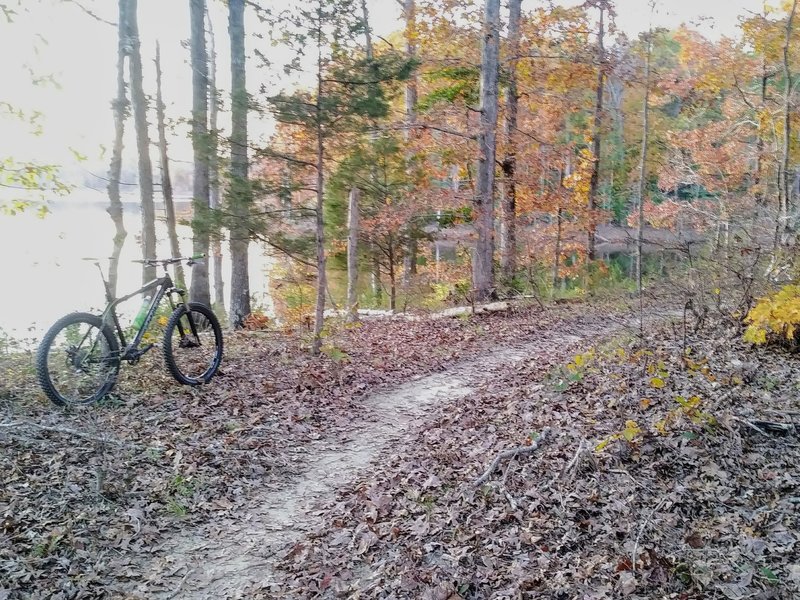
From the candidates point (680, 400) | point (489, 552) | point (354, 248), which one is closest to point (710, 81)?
point (354, 248)

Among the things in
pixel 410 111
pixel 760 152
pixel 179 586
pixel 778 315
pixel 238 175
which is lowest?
pixel 179 586

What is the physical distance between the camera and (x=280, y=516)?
462 cm

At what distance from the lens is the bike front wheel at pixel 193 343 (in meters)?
6.69

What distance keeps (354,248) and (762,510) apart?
395 inches

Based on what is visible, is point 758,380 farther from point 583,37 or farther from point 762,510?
point 583,37

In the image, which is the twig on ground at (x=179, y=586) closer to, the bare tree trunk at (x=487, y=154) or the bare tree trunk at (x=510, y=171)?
the bare tree trunk at (x=487, y=154)

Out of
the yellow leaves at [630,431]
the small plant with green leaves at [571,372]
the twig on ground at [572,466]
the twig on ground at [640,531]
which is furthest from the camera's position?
the small plant with green leaves at [571,372]

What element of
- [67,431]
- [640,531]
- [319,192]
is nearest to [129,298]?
[67,431]

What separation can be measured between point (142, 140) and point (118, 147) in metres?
0.99

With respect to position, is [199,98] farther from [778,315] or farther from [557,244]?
[557,244]

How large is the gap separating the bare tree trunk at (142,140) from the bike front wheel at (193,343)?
13.2 feet

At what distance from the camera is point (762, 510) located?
3.73 m

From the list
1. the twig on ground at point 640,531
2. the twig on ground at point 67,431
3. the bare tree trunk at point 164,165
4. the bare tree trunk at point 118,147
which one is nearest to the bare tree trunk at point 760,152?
the twig on ground at point 640,531

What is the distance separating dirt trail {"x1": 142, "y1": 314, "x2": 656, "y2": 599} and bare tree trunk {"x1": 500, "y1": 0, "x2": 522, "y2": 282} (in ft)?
30.4
